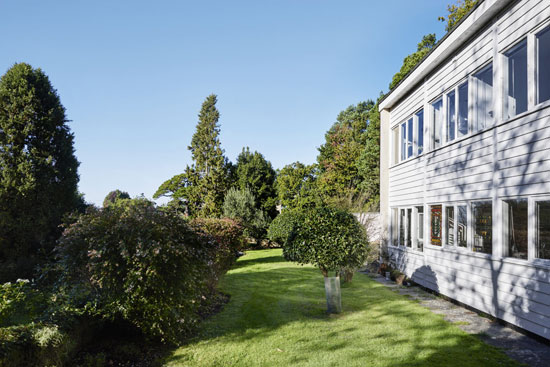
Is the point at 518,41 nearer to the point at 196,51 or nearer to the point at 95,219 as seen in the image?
the point at 95,219

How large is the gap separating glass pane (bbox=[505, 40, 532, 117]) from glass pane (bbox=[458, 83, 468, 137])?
1.70 metres

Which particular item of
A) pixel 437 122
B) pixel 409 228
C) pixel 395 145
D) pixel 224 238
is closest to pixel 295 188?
pixel 395 145

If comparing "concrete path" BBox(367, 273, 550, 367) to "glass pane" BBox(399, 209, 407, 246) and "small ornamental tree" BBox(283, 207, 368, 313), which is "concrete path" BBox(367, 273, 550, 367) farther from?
"glass pane" BBox(399, 209, 407, 246)

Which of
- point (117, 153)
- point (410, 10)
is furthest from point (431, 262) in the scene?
point (117, 153)

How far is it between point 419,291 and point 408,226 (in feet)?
7.89

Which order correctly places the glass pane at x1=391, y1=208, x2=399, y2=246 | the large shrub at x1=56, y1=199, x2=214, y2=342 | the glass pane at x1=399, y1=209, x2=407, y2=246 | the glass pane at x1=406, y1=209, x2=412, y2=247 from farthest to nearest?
the glass pane at x1=391, y1=208, x2=399, y2=246 → the glass pane at x1=399, y1=209, x2=407, y2=246 → the glass pane at x1=406, y1=209, x2=412, y2=247 → the large shrub at x1=56, y1=199, x2=214, y2=342

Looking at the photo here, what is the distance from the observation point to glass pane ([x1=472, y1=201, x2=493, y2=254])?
728cm

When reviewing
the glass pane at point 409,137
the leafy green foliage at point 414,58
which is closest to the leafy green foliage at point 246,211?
the leafy green foliage at point 414,58

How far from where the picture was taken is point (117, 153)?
16141mm

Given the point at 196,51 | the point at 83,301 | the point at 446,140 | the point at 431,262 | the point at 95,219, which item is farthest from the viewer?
the point at 196,51

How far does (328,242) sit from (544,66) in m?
4.87

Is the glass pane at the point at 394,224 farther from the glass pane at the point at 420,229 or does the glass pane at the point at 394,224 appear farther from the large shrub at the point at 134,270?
the large shrub at the point at 134,270

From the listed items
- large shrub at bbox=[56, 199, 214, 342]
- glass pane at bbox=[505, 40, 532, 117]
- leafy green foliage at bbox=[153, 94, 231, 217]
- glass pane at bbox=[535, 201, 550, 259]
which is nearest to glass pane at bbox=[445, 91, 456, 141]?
glass pane at bbox=[505, 40, 532, 117]

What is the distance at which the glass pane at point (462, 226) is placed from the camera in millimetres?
8267
